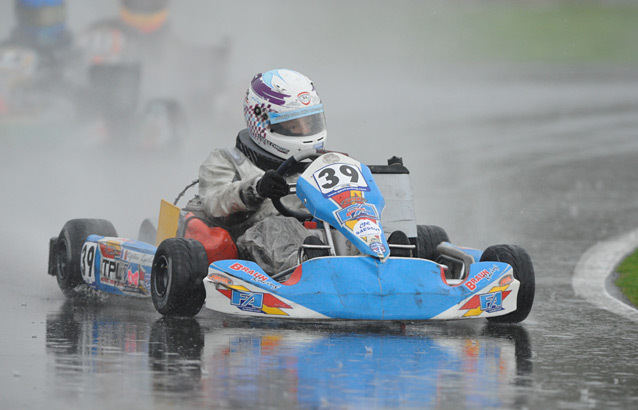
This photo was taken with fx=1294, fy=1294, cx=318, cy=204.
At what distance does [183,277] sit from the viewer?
7.17 metres

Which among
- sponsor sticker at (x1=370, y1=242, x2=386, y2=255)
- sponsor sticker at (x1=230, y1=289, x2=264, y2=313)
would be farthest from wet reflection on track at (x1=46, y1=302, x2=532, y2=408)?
sponsor sticker at (x1=370, y1=242, x2=386, y2=255)

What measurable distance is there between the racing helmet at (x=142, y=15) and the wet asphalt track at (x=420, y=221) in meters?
1.78

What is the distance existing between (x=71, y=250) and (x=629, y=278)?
423 centimetres

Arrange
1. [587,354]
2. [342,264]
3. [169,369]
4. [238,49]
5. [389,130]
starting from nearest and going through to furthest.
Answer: [169,369], [587,354], [342,264], [389,130], [238,49]

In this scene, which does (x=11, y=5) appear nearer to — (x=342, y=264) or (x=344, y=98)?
(x=344, y=98)

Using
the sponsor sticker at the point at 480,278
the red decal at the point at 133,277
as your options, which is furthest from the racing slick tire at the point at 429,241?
the red decal at the point at 133,277

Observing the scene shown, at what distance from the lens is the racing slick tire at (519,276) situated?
7500 millimetres

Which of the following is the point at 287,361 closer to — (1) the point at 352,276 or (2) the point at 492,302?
(1) the point at 352,276

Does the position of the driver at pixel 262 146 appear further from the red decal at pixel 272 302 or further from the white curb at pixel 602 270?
the white curb at pixel 602 270

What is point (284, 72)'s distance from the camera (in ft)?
27.3

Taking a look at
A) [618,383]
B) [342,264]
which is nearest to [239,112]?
[342,264]

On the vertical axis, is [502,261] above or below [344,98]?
below

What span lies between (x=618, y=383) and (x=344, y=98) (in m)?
20.2

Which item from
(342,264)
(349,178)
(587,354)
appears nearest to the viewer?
(587,354)
